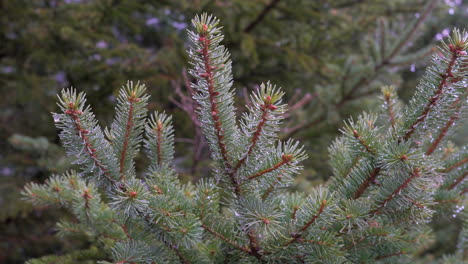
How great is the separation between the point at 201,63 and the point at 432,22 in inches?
168

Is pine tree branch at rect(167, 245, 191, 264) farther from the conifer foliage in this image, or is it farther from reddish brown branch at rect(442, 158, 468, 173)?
reddish brown branch at rect(442, 158, 468, 173)

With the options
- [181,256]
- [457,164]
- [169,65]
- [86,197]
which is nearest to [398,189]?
[457,164]

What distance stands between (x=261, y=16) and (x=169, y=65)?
37.3 inches

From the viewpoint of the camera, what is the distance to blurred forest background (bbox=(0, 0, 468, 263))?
3039mm

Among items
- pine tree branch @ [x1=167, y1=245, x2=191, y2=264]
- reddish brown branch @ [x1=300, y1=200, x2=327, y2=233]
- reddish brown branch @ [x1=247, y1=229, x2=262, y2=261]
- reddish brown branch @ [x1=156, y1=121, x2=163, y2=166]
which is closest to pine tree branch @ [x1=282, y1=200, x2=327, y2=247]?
reddish brown branch @ [x1=300, y1=200, x2=327, y2=233]

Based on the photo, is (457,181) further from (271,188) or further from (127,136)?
(127,136)

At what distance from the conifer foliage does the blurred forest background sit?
1.49 meters

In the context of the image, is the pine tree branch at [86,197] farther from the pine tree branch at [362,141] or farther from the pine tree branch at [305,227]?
the pine tree branch at [362,141]

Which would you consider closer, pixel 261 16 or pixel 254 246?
pixel 254 246

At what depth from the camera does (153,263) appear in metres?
1.20

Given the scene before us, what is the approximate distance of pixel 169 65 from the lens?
3111mm

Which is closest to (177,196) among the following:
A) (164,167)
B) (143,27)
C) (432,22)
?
(164,167)

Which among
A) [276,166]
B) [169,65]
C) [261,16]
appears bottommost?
[276,166]

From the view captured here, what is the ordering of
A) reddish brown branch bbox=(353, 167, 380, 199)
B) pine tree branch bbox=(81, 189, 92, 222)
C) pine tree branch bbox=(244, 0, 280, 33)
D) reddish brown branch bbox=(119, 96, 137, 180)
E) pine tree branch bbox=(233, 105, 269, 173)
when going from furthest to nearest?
1. pine tree branch bbox=(244, 0, 280, 33)
2. pine tree branch bbox=(81, 189, 92, 222)
3. reddish brown branch bbox=(353, 167, 380, 199)
4. reddish brown branch bbox=(119, 96, 137, 180)
5. pine tree branch bbox=(233, 105, 269, 173)
